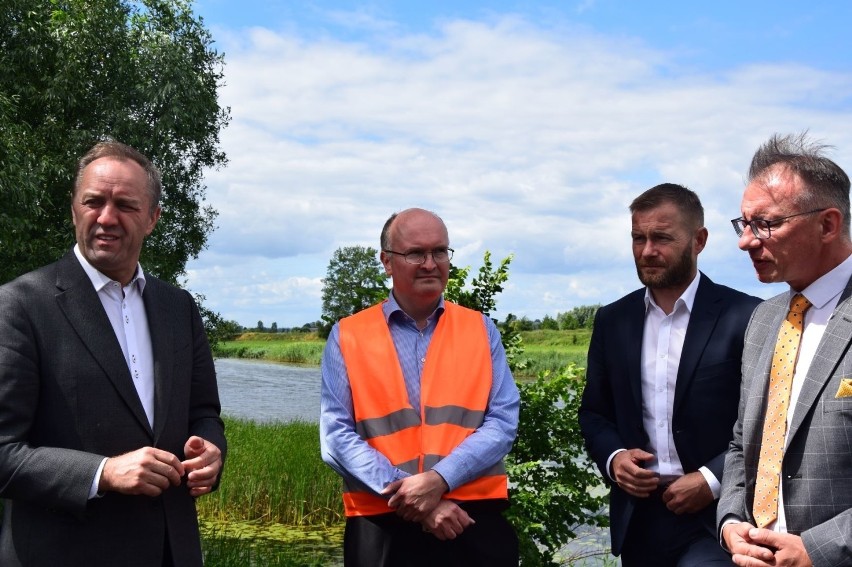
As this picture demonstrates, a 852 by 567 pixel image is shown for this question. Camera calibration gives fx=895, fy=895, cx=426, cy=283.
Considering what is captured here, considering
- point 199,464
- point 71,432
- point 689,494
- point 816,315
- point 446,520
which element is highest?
point 816,315

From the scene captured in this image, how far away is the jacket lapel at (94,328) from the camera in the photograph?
126 inches

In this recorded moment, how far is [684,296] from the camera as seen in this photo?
4062 mm

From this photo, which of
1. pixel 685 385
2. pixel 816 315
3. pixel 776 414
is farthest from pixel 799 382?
pixel 685 385

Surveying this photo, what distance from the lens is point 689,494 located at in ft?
12.3

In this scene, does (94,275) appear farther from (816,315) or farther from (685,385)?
(816,315)

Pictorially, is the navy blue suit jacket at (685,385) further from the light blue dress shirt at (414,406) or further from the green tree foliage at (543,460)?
the green tree foliage at (543,460)

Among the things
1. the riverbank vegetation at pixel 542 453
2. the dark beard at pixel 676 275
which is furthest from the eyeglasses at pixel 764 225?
the riverbank vegetation at pixel 542 453

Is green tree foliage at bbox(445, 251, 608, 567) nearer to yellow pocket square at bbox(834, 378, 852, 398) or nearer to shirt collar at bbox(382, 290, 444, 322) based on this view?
shirt collar at bbox(382, 290, 444, 322)

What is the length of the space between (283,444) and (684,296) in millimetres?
10378

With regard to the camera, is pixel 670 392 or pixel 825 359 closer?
pixel 825 359

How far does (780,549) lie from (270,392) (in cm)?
3667

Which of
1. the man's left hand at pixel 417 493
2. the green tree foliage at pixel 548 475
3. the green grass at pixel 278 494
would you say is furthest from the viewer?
the green grass at pixel 278 494

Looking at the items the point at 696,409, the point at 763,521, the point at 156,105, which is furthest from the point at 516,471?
the point at 156,105

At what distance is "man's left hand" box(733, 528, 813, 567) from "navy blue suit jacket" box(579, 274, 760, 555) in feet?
2.26
